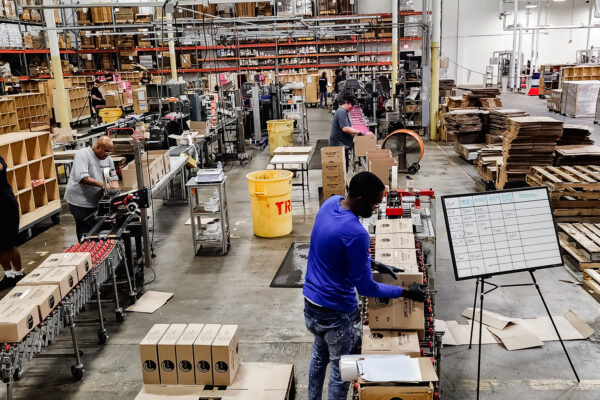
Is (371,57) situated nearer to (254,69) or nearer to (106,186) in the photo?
(254,69)

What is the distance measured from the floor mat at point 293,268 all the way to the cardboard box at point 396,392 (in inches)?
133

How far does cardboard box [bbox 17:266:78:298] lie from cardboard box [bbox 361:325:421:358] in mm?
2452

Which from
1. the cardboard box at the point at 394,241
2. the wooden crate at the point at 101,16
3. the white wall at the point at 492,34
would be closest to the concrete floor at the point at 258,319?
the cardboard box at the point at 394,241

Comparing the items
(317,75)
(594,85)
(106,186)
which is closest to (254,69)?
(317,75)

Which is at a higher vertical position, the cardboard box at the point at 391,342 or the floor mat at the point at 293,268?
the cardboard box at the point at 391,342

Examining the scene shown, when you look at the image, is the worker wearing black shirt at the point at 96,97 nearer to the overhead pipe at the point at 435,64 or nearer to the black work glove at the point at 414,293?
the overhead pipe at the point at 435,64

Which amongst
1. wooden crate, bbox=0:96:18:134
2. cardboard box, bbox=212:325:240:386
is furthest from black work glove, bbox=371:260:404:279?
wooden crate, bbox=0:96:18:134

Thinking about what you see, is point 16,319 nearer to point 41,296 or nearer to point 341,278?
point 41,296

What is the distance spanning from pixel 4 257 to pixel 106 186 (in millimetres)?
1481

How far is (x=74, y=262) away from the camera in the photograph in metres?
4.57

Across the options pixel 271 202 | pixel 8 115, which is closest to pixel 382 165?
pixel 271 202

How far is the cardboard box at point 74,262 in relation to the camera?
14.9ft

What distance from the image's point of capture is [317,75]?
26.1m

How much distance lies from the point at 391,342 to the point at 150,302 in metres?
3.38
